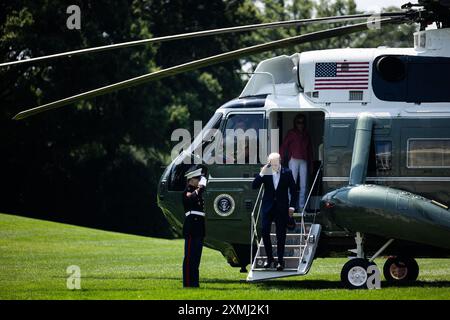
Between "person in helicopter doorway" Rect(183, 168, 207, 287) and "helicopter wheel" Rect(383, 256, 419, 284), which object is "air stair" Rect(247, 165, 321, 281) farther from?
"helicopter wheel" Rect(383, 256, 419, 284)

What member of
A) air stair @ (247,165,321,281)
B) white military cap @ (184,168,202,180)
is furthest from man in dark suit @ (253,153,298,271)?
white military cap @ (184,168,202,180)

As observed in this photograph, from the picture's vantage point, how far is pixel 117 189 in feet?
171

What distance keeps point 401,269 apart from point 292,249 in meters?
3.02

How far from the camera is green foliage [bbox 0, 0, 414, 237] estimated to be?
47.5 meters

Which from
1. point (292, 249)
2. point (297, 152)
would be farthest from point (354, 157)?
point (292, 249)

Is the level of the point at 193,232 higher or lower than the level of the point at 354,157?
lower

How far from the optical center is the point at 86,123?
49.5 metres

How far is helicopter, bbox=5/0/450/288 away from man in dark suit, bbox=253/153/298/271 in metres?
0.43

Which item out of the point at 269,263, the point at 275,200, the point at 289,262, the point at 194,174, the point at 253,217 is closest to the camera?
the point at 269,263

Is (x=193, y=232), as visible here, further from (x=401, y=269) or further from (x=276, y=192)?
(x=401, y=269)

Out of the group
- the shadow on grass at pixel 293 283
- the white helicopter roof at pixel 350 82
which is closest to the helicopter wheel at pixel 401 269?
the shadow on grass at pixel 293 283

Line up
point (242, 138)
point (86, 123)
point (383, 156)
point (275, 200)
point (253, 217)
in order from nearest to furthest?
point (275, 200) → point (383, 156) → point (253, 217) → point (242, 138) → point (86, 123)

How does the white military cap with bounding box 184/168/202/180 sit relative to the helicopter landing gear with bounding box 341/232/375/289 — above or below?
above

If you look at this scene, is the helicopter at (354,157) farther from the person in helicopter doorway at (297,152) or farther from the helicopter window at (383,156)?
the person in helicopter doorway at (297,152)
